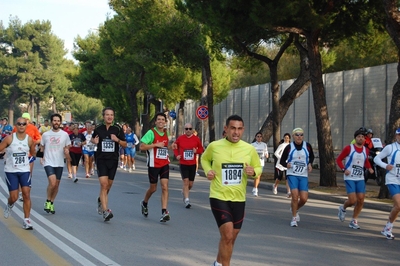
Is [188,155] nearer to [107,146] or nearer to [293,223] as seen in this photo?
[107,146]

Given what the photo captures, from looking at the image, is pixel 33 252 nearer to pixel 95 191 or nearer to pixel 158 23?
pixel 95 191

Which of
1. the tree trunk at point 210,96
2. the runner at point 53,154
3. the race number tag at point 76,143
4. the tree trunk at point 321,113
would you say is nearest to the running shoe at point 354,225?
the runner at point 53,154

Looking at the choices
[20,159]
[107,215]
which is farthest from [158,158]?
[20,159]

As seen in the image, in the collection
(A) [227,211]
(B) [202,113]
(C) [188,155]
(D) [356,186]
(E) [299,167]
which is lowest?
(A) [227,211]

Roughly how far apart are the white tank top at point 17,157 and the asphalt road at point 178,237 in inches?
37.2

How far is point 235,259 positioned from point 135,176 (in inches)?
625

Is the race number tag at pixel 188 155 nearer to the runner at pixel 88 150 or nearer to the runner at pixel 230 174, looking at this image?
the runner at pixel 230 174

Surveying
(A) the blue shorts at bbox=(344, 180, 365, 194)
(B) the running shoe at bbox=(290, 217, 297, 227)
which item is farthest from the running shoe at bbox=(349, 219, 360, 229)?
(B) the running shoe at bbox=(290, 217, 297, 227)

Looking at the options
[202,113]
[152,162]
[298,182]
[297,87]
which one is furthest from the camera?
[202,113]

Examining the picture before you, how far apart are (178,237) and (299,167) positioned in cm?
298

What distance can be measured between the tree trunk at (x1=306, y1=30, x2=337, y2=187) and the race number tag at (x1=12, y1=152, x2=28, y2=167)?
38.2ft

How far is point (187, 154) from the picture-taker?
47.7ft

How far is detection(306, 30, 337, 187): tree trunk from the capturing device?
20.6 m

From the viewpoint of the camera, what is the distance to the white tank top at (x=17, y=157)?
425 inches
